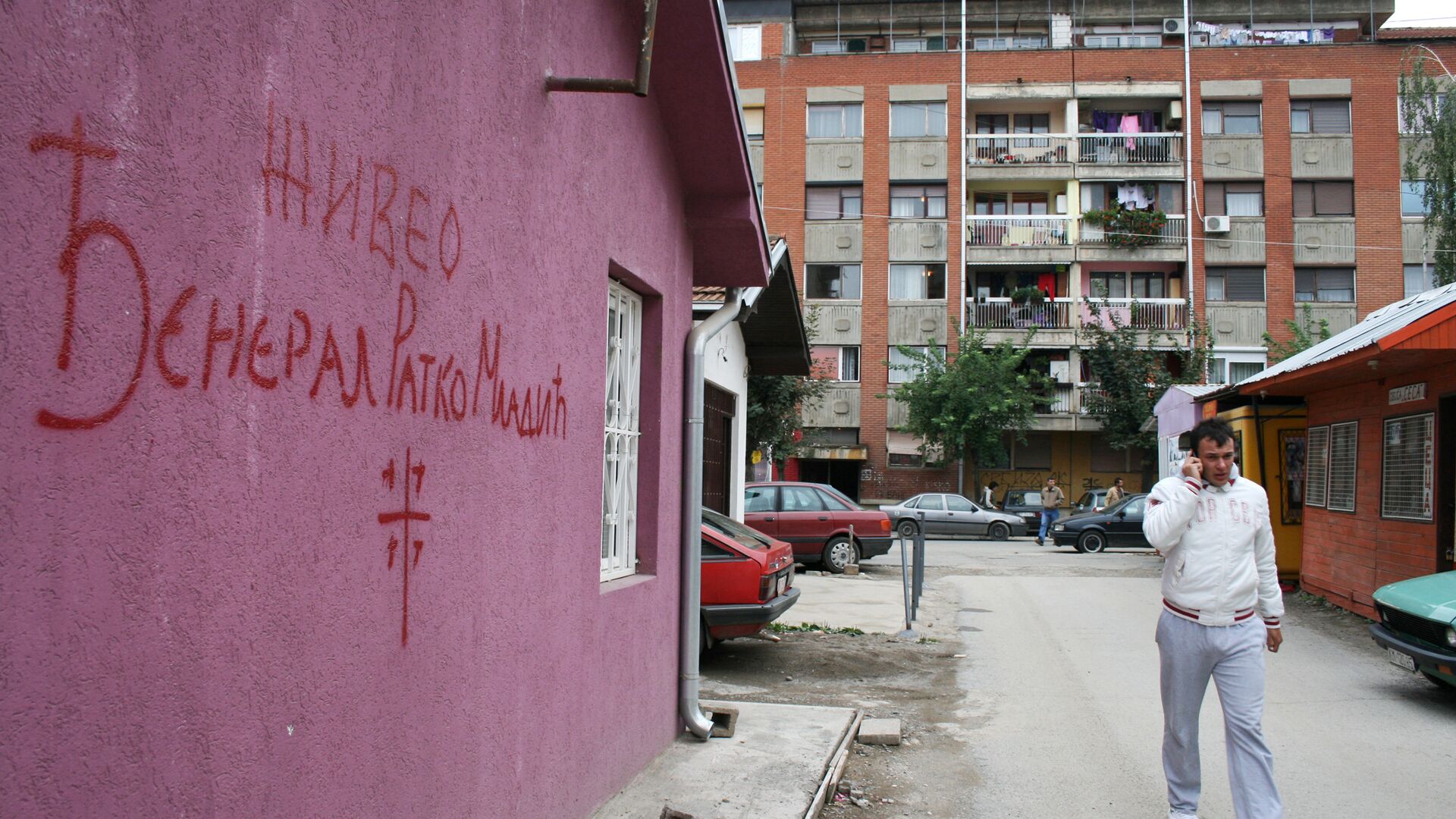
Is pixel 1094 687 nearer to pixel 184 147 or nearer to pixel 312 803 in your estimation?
pixel 312 803

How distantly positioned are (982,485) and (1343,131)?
17500mm

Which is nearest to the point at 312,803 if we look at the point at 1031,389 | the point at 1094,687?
the point at 1094,687

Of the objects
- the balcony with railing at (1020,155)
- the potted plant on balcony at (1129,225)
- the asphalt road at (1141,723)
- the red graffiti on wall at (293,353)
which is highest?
the balcony with railing at (1020,155)

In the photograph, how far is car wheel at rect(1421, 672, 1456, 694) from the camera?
8021 mm

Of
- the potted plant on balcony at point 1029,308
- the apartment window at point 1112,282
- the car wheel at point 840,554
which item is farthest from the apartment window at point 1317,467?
the apartment window at point 1112,282

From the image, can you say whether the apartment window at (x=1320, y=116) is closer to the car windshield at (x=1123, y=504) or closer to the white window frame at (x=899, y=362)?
the white window frame at (x=899, y=362)

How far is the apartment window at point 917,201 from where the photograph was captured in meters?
39.0

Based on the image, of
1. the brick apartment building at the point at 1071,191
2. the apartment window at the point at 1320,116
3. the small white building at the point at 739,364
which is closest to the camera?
the small white building at the point at 739,364

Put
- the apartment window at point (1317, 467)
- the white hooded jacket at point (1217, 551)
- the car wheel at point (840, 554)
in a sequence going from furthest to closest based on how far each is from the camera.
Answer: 1. the car wheel at point (840, 554)
2. the apartment window at point (1317, 467)
3. the white hooded jacket at point (1217, 551)

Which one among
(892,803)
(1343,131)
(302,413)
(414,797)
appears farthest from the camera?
(1343,131)

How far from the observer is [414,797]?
3.25 meters

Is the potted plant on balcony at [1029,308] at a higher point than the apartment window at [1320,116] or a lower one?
lower

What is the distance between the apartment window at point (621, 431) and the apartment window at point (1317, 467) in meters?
12.1

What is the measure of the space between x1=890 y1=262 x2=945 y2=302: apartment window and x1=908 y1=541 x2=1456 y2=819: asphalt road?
83.2ft
